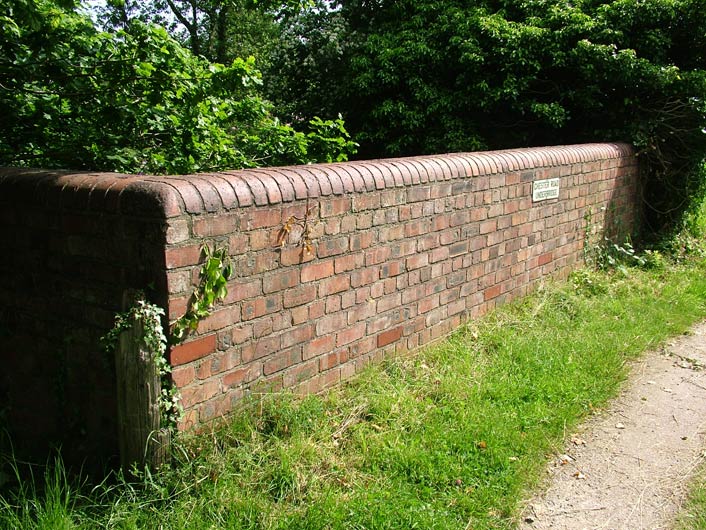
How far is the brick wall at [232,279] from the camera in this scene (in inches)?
127

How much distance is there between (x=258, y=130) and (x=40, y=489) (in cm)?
398

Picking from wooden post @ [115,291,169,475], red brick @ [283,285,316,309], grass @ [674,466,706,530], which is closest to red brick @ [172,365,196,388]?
wooden post @ [115,291,169,475]

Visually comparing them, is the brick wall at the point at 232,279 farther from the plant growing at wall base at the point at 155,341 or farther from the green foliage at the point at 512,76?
the green foliage at the point at 512,76

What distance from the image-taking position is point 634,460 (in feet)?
12.8

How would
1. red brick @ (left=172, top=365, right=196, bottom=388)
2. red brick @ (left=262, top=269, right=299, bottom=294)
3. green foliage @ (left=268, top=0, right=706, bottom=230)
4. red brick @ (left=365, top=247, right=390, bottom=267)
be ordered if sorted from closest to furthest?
red brick @ (left=172, top=365, right=196, bottom=388), red brick @ (left=262, top=269, right=299, bottom=294), red brick @ (left=365, top=247, right=390, bottom=267), green foliage @ (left=268, top=0, right=706, bottom=230)

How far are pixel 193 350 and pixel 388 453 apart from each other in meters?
1.08

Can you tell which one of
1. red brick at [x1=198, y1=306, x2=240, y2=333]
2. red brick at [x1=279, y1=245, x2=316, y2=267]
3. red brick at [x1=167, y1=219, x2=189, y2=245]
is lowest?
red brick at [x1=198, y1=306, x2=240, y2=333]

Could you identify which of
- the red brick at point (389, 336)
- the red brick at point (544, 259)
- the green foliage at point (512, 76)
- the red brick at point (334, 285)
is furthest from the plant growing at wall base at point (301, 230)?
the green foliage at point (512, 76)

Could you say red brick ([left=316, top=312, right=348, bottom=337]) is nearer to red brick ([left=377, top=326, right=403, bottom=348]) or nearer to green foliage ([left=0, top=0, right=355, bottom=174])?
red brick ([left=377, top=326, right=403, bottom=348])

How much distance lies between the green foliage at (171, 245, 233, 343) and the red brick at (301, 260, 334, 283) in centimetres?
66

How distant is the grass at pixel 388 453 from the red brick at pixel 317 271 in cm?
65

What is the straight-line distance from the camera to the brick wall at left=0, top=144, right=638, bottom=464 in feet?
10.6

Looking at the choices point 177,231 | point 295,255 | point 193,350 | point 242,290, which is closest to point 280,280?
point 295,255

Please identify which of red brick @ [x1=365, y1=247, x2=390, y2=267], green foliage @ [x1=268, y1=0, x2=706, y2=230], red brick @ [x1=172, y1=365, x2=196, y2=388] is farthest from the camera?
green foliage @ [x1=268, y1=0, x2=706, y2=230]
